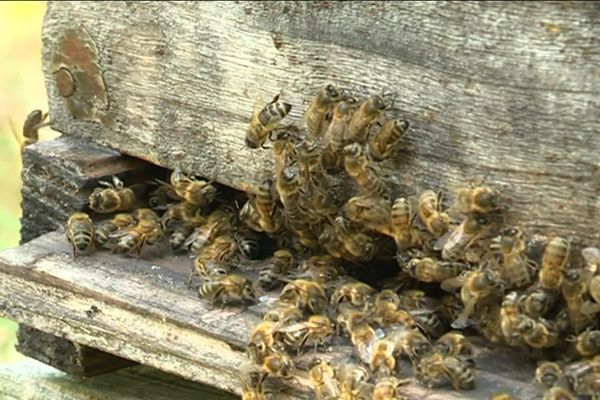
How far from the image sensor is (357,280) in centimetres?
378

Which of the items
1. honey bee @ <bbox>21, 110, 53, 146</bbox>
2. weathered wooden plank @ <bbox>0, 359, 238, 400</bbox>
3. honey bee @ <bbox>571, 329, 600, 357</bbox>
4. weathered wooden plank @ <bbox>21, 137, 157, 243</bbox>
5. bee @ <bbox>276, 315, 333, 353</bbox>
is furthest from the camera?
honey bee @ <bbox>21, 110, 53, 146</bbox>

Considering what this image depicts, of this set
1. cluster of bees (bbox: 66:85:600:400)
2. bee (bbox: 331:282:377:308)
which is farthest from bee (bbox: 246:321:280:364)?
bee (bbox: 331:282:377:308)

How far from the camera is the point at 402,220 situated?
137 inches

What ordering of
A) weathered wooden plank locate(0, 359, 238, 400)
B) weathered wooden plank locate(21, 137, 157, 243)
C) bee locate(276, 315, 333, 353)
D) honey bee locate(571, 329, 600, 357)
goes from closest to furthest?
honey bee locate(571, 329, 600, 357) → bee locate(276, 315, 333, 353) → weathered wooden plank locate(0, 359, 238, 400) → weathered wooden plank locate(21, 137, 157, 243)

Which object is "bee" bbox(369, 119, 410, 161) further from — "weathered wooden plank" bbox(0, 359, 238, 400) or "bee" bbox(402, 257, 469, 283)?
"weathered wooden plank" bbox(0, 359, 238, 400)

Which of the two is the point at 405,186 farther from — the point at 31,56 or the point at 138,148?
the point at 31,56

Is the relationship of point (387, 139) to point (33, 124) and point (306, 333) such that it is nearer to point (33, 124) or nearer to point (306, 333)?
point (306, 333)

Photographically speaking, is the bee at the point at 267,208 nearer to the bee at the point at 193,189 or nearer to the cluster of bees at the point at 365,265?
the cluster of bees at the point at 365,265

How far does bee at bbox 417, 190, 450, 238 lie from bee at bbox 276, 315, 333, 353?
340 millimetres

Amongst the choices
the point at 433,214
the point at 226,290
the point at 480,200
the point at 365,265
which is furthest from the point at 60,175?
the point at 480,200

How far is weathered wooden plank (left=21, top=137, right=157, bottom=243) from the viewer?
13.9ft

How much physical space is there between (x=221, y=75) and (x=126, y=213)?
56 cm

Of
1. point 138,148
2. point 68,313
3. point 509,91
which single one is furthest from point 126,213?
point 509,91

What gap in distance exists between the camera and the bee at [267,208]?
3.82m
